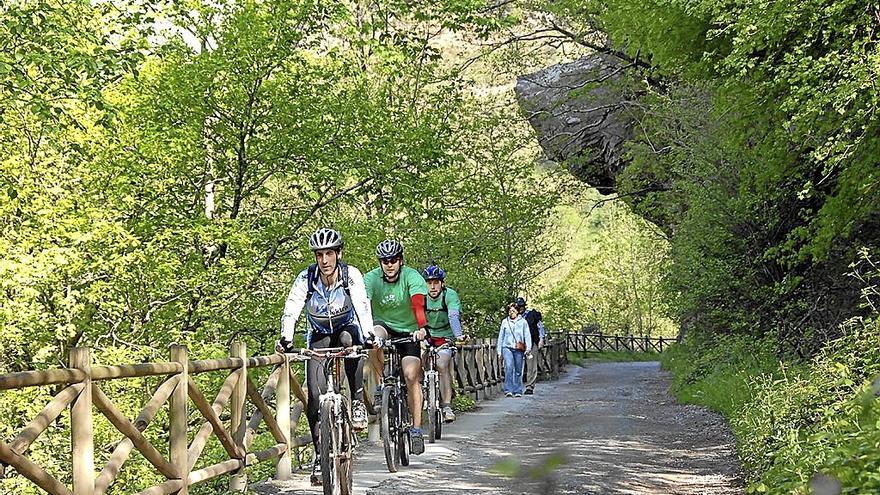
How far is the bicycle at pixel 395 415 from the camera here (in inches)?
406

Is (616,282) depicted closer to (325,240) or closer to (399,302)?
(399,302)

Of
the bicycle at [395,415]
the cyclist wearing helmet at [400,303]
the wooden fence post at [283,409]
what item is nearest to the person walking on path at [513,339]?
the cyclist wearing helmet at [400,303]

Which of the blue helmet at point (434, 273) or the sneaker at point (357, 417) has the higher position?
the blue helmet at point (434, 273)

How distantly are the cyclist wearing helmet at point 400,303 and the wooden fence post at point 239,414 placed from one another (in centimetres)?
185

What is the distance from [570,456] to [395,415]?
2.39 meters

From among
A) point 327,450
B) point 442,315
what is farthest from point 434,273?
point 327,450

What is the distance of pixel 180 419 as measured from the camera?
783cm

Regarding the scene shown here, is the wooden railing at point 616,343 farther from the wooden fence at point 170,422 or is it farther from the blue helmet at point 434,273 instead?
the wooden fence at point 170,422

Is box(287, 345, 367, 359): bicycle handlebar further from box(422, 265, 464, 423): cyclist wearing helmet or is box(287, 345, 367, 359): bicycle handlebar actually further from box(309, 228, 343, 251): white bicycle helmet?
box(422, 265, 464, 423): cyclist wearing helmet

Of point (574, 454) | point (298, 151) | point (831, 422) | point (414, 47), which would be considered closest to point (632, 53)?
point (414, 47)

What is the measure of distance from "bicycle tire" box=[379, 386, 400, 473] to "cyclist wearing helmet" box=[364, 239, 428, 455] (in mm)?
470

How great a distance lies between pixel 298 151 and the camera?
18.2 m

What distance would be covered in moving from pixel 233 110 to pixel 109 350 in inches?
186

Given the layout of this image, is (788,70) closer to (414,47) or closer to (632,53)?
(632,53)
